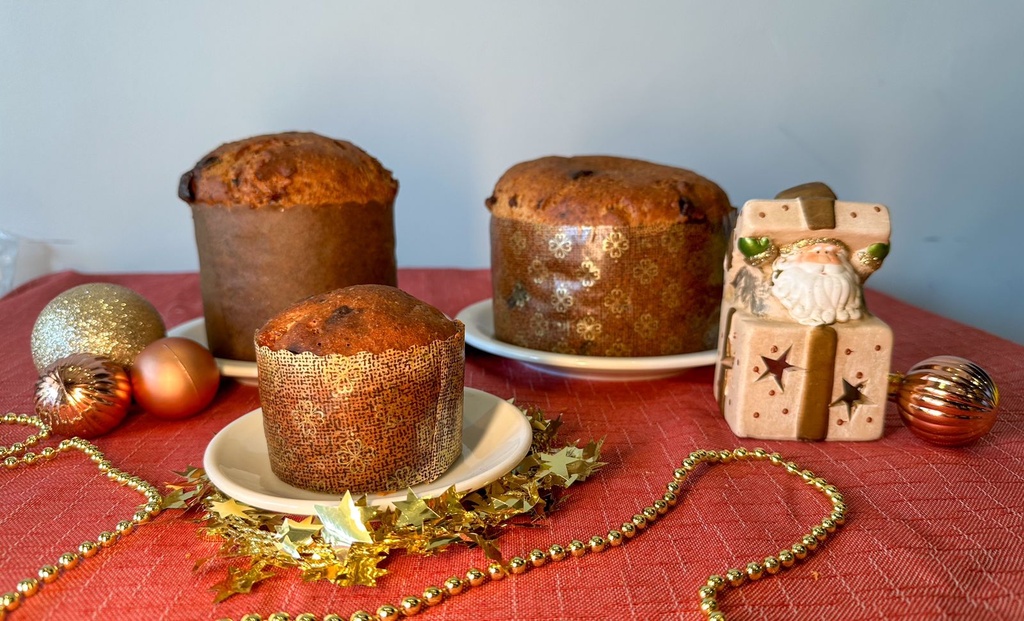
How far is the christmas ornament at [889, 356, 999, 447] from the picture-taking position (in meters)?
0.82

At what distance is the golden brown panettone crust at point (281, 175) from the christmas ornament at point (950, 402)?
2.48 feet

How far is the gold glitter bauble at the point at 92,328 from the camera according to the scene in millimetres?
972

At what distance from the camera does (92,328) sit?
0.98 m

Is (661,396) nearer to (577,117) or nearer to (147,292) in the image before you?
(577,117)

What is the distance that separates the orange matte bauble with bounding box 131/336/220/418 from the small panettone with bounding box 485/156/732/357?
0.46 m

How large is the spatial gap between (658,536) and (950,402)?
0.39m

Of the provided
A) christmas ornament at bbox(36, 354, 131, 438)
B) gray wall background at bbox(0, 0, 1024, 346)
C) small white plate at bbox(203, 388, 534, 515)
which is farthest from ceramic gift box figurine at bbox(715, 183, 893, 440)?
gray wall background at bbox(0, 0, 1024, 346)

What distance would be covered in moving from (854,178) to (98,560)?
1761 mm

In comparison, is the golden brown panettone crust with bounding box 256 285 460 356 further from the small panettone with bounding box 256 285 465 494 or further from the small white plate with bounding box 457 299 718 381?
the small white plate with bounding box 457 299 718 381

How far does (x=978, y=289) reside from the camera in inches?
74.0

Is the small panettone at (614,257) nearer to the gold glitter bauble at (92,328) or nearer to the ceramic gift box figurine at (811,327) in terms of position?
the ceramic gift box figurine at (811,327)

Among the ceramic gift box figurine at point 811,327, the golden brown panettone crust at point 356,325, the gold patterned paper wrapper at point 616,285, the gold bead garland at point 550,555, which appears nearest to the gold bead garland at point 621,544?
the gold bead garland at point 550,555

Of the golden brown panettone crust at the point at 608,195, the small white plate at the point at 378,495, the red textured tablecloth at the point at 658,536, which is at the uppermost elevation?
the golden brown panettone crust at the point at 608,195

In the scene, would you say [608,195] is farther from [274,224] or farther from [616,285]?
[274,224]
